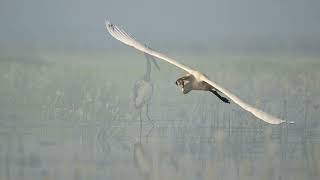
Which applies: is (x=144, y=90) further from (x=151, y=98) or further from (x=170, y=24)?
(x=170, y=24)

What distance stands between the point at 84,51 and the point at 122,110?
468 mm

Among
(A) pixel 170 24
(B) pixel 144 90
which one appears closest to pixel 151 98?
(B) pixel 144 90

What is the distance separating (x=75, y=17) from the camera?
4.57 meters

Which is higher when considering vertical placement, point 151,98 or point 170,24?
point 170,24

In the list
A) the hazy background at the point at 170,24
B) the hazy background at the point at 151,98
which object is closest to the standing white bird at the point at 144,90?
the hazy background at the point at 151,98

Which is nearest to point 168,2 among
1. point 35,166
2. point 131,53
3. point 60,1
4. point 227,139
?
point 131,53

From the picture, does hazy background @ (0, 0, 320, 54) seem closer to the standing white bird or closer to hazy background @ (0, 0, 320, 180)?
hazy background @ (0, 0, 320, 180)

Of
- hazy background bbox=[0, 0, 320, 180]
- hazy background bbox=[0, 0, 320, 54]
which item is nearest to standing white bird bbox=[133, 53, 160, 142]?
hazy background bbox=[0, 0, 320, 180]

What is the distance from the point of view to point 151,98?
180 inches

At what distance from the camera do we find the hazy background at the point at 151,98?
4520 mm

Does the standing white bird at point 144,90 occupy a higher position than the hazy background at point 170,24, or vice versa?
the hazy background at point 170,24

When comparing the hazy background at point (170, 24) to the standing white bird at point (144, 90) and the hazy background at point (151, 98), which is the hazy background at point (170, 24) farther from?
the standing white bird at point (144, 90)

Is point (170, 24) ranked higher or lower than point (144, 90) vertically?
higher

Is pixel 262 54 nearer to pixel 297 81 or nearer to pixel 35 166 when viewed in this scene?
pixel 297 81
